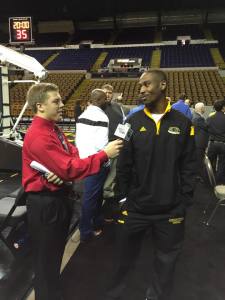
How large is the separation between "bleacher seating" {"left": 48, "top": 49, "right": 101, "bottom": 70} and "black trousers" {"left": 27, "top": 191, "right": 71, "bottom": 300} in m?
19.2

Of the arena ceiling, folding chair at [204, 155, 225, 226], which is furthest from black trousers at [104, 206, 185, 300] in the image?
the arena ceiling

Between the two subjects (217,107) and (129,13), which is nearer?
(217,107)

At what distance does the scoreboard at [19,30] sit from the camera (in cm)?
1484

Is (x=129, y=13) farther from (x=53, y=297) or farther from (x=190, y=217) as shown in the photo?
(x=53, y=297)

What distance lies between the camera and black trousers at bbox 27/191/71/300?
6.51 ft

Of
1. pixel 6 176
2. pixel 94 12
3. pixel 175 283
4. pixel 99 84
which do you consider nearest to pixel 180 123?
pixel 175 283

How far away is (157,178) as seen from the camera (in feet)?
6.90

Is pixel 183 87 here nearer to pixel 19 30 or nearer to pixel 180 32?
pixel 19 30

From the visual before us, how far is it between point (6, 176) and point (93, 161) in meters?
4.43

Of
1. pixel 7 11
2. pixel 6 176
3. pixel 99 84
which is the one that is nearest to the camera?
pixel 6 176

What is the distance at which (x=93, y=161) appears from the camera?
6.49ft

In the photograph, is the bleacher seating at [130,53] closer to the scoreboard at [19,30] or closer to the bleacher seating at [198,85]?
the bleacher seating at [198,85]

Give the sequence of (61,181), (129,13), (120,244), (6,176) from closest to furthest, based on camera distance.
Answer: (61,181) < (120,244) < (6,176) < (129,13)

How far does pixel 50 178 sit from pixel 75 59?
2161cm
